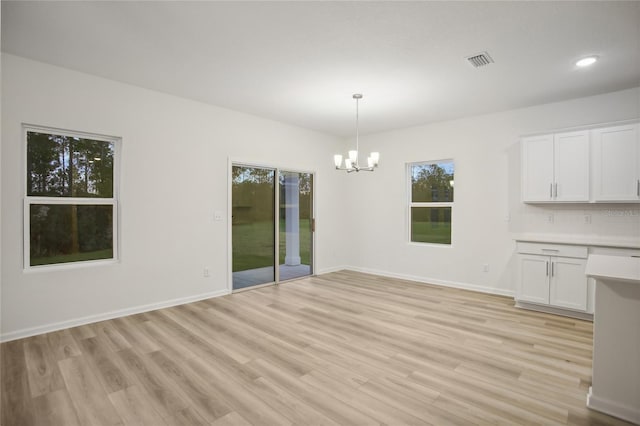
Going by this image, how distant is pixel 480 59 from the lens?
320cm

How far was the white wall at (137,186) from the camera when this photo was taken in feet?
10.4

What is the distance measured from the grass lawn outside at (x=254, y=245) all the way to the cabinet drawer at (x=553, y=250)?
368 centimetres

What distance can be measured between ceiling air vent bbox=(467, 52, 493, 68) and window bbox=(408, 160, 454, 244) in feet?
7.80

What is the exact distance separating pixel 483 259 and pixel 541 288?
1.06m

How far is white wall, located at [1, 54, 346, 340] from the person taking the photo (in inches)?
125

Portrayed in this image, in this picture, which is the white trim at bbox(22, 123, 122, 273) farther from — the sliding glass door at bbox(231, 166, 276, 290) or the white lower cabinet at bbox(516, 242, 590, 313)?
the white lower cabinet at bbox(516, 242, 590, 313)

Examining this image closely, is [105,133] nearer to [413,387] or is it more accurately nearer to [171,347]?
[171,347]

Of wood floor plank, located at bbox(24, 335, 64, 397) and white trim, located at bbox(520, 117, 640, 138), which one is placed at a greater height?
white trim, located at bbox(520, 117, 640, 138)

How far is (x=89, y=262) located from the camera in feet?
12.1

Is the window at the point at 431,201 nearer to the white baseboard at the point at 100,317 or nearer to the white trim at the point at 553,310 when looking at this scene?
the white trim at the point at 553,310

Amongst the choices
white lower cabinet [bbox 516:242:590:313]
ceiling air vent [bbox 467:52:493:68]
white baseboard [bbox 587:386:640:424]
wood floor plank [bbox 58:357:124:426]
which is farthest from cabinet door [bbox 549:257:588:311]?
wood floor plank [bbox 58:357:124:426]

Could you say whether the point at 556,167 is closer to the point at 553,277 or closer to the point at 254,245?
the point at 553,277

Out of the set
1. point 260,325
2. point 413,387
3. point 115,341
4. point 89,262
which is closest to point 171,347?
point 115,341

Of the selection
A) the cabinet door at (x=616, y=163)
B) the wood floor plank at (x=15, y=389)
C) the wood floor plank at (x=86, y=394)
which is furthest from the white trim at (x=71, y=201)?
the cabinet door at (x=616, y=163)
